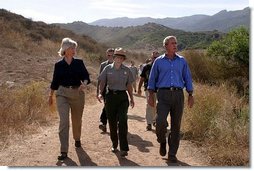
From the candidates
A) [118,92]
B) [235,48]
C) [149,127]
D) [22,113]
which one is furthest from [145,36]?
[118,92]

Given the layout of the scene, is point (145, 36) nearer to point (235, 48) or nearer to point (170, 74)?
point (235, 48)

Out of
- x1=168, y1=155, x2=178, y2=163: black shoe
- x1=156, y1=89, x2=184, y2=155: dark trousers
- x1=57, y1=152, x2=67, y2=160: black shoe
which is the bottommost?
x1=57, y1=152, x2=67, y2=160: black shoe

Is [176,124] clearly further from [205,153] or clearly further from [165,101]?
[205,153]

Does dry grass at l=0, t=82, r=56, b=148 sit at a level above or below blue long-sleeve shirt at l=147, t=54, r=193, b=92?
below

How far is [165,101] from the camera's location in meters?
7.66

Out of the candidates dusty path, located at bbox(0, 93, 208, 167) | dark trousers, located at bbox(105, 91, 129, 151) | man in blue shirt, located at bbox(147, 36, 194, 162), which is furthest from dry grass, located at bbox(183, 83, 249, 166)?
dark trousers, located at bbox(105, 91, 129, 151)

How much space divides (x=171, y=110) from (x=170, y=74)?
22.1 inches

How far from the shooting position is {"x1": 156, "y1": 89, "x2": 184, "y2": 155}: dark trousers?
7641mm

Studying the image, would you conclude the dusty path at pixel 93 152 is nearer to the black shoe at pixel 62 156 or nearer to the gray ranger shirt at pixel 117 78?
the black shoe at pixel 62 156

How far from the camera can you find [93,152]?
337 inches

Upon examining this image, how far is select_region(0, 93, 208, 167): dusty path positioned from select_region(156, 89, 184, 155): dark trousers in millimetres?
404

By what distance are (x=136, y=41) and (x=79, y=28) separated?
49672 millimetres

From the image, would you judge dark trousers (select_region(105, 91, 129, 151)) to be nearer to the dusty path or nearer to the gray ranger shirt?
the gray ranger shirt

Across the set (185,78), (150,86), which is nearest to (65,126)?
(150,86)
